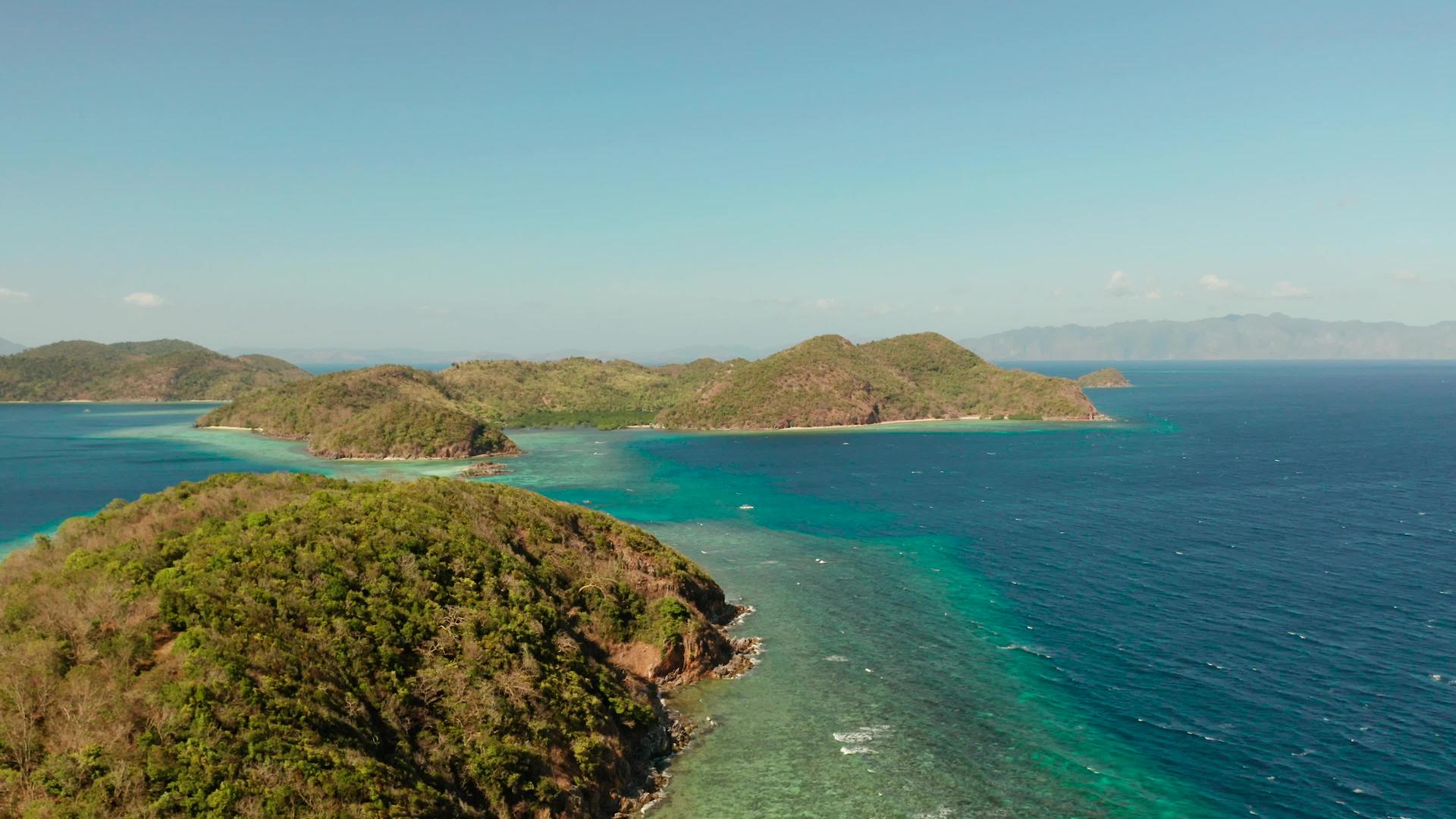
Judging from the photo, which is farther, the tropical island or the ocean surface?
the ocean surface

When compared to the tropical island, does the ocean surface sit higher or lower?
lower

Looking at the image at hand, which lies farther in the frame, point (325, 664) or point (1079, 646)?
point (1079, 646)

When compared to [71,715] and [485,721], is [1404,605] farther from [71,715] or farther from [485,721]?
Answer: [71,715]

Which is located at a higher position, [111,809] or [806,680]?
[111,809]

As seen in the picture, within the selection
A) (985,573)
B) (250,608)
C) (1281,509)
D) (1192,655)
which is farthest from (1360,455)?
Result: (250,608)

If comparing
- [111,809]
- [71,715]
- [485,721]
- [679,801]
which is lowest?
[679,801]
